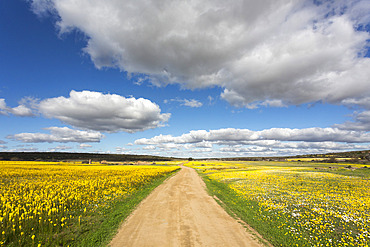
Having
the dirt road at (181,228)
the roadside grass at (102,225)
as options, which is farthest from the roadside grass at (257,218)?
the roadside grass at (102,225)

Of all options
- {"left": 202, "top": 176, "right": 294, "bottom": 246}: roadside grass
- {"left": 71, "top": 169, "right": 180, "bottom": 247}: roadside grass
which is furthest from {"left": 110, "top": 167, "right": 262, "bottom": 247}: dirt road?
{"left": 202, "top": 176, "right": 294, "bottom": 246}: roadside grass

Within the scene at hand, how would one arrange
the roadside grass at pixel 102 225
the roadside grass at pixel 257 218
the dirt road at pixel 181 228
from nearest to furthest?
the dirt road at pixel 181 228
the roadside grass at pixel 102 225
the roadside grass at pixel 257 218

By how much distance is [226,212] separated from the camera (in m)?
13.1

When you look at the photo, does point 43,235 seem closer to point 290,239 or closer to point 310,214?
point 290,239

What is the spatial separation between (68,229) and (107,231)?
2.38 meters

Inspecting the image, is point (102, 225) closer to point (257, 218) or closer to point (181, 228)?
point (181, 228)

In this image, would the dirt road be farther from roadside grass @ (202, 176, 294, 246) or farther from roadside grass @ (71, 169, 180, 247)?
roadside grass @ (202, 176, 294, 246)

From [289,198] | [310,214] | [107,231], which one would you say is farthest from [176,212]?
[289,198]

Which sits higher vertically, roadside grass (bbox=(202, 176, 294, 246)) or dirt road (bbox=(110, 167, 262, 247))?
dirt road (bbox=(110, 167, 262, 247))

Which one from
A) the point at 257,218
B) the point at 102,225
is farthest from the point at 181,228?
the point at 257,218

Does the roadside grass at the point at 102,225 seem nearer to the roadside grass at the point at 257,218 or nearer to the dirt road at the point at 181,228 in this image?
the dirt road at the point at 181,228

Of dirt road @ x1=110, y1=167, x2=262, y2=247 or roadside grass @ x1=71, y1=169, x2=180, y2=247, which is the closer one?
dirt road @ x1=110, y1=167, x2=262, y2=247

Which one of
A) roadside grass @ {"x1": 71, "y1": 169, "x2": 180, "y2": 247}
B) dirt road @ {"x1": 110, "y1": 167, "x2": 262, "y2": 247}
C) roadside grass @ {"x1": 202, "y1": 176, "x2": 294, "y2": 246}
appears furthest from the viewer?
roadside grass @ {"x1": 202, "y1": 176, "x2": 294, "y2": 246}

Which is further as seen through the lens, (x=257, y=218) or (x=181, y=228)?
(x=257, y=218)
